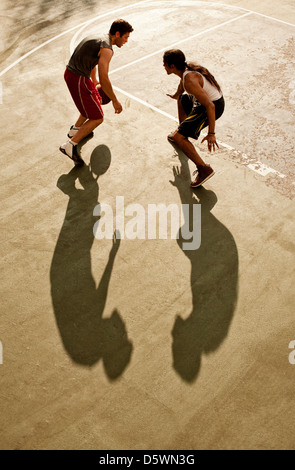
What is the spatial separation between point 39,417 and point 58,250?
1897 millimetres

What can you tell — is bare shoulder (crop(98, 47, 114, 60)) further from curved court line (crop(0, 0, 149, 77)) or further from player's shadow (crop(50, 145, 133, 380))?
curved court line (crop(0, 0, 149, 77))

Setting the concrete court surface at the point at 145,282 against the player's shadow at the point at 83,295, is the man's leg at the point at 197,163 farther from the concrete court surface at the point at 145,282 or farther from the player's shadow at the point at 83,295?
the player's shadow at the point at 83,295

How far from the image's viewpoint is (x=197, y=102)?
17.7 ft

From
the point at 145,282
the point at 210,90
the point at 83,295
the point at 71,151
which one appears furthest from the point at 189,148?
the point at 83,295

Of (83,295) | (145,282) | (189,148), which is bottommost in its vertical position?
(145,282)

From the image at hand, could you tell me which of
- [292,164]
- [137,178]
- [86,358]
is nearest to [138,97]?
[137,178]

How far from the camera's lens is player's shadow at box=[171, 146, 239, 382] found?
3766mm

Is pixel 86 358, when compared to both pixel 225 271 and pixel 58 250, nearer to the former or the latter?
pixel 58 250

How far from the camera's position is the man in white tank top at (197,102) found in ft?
16.2

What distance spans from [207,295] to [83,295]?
1.30 metres
